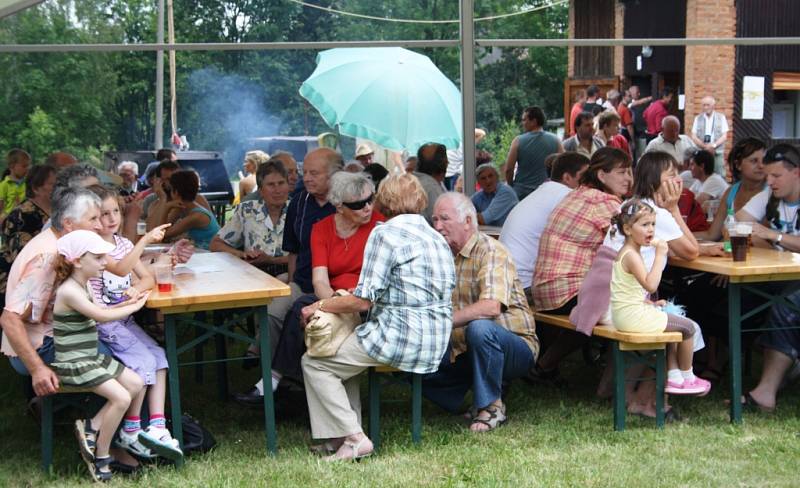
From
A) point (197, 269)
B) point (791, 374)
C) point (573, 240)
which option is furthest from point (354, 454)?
point (791, 374)

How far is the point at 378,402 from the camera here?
438 cm

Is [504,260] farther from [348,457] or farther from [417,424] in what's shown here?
[348,457]

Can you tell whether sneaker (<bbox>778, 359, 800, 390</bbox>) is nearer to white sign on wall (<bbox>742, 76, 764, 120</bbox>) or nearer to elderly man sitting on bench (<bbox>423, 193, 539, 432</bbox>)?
elderly man sitting on bench (<bbox>423, 193, 539, 432</bbox>)

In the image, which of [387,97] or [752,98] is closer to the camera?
[387,97]

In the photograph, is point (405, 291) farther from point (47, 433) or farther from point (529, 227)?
point (47, 433)

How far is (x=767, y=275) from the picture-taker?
448 centimetres

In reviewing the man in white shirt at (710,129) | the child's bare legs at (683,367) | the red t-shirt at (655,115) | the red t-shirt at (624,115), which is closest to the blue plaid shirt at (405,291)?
the child's bare legs at (683,367)

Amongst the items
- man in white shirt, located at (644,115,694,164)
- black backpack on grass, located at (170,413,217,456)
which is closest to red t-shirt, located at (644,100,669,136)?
man in white shirt, located at (644,115,694,164)

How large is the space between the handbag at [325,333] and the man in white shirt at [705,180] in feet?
12.7

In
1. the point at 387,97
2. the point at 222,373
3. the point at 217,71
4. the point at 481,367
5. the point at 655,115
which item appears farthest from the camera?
the point at 217,71

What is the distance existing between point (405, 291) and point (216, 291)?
0.75 metres

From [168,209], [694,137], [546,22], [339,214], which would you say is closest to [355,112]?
[168,209]

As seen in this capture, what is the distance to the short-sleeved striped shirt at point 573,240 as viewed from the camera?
15.8 feet

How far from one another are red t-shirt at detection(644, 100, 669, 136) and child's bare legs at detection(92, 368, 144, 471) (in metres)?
11.1
